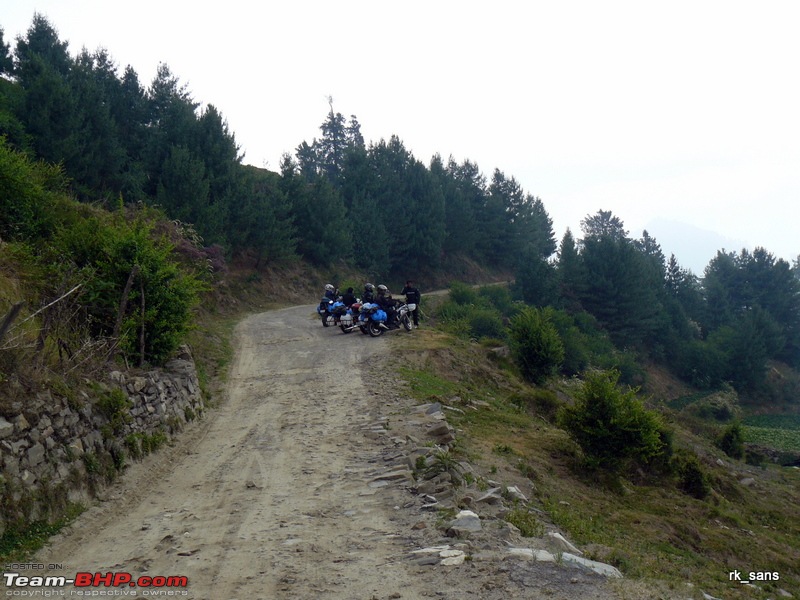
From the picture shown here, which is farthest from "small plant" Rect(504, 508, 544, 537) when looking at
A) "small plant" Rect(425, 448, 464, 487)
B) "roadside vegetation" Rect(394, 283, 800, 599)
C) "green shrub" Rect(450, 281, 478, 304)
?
"green shrub" Rect(450, 281, 478, 304)

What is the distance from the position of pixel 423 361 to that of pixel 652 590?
1163cm

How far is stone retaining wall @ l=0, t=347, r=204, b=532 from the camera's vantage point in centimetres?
596

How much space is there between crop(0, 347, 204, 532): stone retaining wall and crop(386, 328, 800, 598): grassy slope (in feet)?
16.9

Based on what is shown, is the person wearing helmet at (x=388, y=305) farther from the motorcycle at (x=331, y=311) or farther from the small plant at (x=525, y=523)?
the small plant at (x=525, y=523)

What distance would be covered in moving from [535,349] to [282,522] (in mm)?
14884

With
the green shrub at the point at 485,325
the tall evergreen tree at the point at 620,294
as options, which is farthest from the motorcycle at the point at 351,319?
the tall evergreen tree at the point at 620,294

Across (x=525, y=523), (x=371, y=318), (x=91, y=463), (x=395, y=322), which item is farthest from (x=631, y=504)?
(x=395, y=322)

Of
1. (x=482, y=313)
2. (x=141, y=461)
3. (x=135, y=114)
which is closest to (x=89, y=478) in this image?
(x=141, y=461)

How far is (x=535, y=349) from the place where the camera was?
1991 cm

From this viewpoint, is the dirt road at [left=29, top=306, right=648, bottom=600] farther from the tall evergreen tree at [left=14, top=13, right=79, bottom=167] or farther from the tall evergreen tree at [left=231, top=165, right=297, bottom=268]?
the tall evergreen tree at [left=231, top=165, right=297, bottom=268]

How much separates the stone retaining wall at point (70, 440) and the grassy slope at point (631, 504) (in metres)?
5.16

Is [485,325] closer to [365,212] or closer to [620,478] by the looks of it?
[365,212]

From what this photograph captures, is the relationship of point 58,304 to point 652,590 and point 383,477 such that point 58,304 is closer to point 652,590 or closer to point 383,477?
point 383,477

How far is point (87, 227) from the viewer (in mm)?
11180
